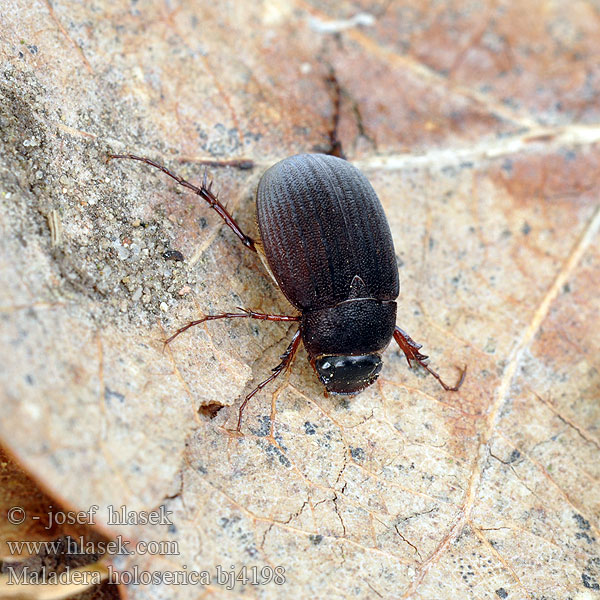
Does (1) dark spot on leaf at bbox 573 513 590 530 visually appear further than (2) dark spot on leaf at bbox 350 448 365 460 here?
Yes

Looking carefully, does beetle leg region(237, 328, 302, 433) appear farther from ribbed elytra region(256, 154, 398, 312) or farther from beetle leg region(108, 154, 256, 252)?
beetle leg region(108, 154, 256, 252)

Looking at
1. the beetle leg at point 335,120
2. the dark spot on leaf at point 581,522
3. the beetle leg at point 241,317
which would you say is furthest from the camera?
the beetle leg at point 335,120

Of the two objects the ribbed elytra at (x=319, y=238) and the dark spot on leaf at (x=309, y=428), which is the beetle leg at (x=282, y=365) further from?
the dark spot on leaf at (x=309, y=428)

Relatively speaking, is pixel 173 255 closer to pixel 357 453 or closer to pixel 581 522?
pixel 357 453

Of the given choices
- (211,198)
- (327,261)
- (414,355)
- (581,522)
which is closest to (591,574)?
(581,522)

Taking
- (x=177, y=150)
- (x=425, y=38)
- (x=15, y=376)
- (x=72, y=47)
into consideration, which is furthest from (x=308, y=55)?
(x=15, y=376)

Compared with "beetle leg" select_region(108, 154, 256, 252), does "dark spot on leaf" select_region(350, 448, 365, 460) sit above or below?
below

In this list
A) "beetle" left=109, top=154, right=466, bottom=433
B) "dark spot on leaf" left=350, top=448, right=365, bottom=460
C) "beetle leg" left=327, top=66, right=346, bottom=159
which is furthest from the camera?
"beetle leg" left=327, top=66, right=346, bottom=159

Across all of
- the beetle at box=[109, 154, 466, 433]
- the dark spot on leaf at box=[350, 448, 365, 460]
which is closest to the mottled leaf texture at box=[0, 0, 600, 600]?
the dark spot on leaf at box=[350, 448, 365, 460]

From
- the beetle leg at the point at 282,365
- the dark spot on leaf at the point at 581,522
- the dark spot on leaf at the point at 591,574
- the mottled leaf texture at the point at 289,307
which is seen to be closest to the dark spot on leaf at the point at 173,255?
the mottled leaf texture at the point at 289,307
